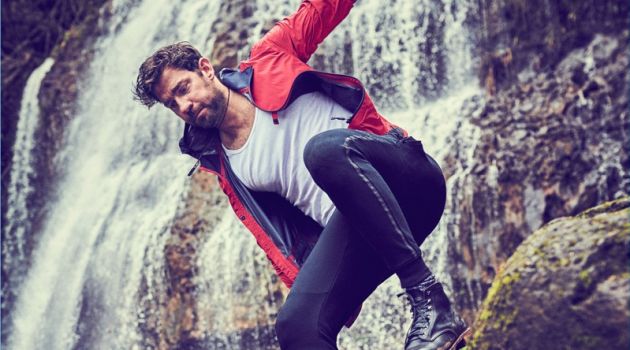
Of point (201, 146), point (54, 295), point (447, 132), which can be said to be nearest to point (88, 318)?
point (54, 295)

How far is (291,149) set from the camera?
2.69m

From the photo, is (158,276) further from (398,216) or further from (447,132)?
(398,216)

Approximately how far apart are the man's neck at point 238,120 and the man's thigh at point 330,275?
0.40 m

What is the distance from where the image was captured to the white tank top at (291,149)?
2688 mm

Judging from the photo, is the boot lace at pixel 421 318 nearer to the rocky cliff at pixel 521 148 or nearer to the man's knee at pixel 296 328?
the man's knee at pixel 296 328

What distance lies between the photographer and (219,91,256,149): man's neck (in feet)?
9.00

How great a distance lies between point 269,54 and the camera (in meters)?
2.79

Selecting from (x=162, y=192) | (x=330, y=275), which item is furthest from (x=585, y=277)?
(x=162, y=192)

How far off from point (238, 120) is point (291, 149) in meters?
0.19

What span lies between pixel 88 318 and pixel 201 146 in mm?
5997

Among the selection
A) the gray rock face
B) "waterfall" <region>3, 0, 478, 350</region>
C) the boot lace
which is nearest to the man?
the boot lace

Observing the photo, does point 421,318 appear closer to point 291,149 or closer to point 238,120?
point 291,149

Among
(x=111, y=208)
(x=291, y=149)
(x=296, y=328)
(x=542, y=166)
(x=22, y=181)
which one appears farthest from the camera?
(x=22, y=181)

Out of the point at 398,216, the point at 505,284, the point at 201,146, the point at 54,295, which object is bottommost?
the point at 505,284
